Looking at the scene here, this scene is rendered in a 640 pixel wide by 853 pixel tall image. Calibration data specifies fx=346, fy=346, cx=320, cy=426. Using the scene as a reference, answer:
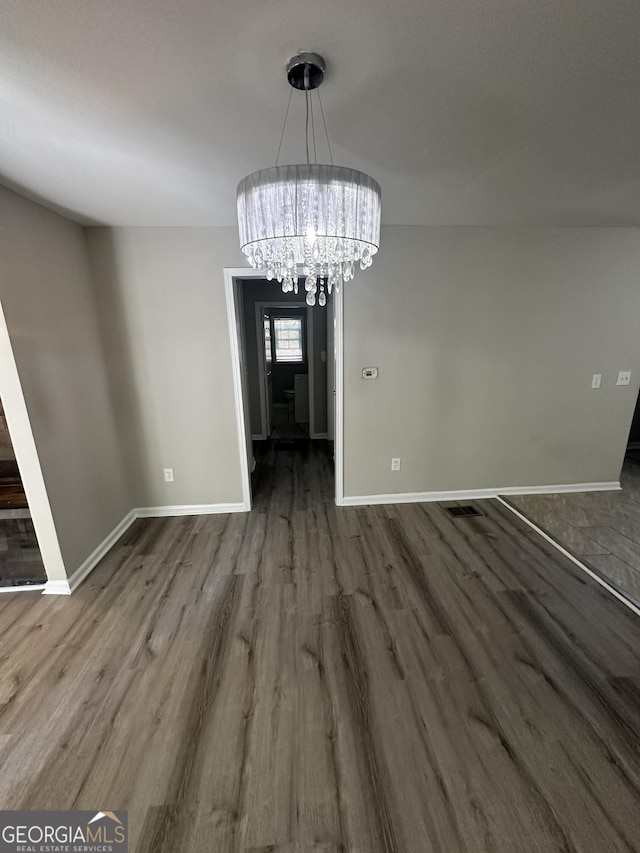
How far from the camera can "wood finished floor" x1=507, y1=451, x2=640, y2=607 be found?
233 centimetres

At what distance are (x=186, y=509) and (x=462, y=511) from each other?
2504 mm

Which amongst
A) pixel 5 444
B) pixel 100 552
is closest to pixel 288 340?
pixel 100 552

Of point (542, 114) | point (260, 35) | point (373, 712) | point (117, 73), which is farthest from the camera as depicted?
point (373, 712)

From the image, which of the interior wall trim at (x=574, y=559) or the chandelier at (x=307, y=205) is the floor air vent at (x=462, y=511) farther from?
the chandelier at (x=307, y=205)

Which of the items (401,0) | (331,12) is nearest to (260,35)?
(331,12)

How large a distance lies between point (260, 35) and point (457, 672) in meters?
2.51

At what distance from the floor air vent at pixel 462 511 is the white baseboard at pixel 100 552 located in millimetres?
2813

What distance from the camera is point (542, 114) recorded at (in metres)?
1.34

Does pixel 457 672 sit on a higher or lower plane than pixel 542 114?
lower

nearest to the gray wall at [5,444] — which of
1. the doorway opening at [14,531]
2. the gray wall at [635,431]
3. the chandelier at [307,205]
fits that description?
the doorway opening at [14,531]

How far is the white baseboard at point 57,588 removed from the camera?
2.20 m

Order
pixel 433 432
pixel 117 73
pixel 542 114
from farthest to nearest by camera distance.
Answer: pixel 433 432 < pixel 542 114 < pixel 117 73

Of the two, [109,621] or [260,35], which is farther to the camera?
[109,621]

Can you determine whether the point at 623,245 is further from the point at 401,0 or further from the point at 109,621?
the point at 109,621
